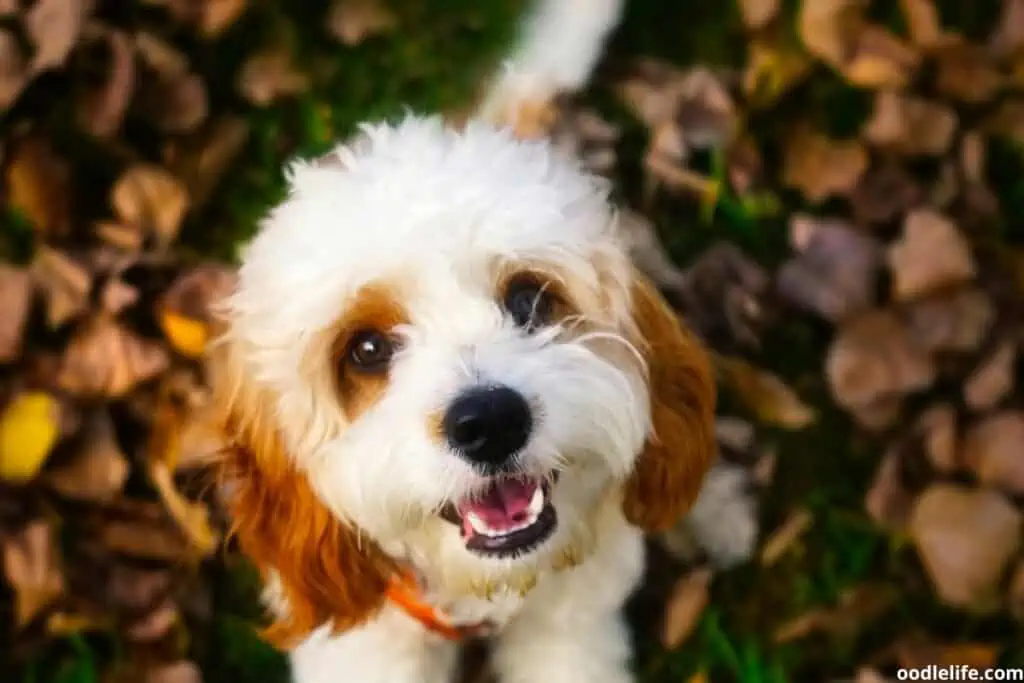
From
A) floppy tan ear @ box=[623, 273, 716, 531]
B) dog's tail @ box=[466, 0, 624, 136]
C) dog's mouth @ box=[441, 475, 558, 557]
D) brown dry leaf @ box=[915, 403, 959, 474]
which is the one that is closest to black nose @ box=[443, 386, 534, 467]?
dog's mouth @ box=[441, 475, 558, 557]

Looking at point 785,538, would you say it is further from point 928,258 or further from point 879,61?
point 879,61

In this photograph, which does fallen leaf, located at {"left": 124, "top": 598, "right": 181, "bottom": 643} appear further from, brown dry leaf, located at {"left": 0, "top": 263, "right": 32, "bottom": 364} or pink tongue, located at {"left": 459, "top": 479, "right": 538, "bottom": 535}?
pink tongue, located at {"left": 459, "top": 479, "right": 538, "bottom": 535}

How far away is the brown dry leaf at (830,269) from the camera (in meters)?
2.21

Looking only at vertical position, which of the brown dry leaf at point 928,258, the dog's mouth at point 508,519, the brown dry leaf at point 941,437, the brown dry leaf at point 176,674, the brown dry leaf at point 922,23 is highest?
the brown dry leaf at point 922,23

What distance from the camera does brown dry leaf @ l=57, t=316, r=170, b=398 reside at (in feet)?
7.03

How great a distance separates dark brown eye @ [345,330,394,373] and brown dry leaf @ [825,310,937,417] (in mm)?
990

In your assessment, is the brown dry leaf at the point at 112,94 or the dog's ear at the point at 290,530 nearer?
the dog's ear at the point at 290,530

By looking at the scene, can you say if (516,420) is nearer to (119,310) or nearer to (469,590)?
(469,590)

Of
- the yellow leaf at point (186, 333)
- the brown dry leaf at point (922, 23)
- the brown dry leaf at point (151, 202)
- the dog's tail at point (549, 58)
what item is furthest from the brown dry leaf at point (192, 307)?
the brown dry leaf at point (922, 23)

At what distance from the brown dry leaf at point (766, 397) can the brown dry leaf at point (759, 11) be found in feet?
2.40

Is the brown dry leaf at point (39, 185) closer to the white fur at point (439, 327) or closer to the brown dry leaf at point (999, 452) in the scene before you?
the white fur at point (439, 327)

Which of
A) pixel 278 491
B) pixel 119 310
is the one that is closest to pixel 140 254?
pixel 119 310

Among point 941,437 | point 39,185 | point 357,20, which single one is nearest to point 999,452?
point 941,437

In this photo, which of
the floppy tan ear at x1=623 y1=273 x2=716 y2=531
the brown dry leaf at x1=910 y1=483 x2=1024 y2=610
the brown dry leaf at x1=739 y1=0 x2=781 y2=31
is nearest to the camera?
the floppy tan ear at x1=623 y1=273 x2=716 y2=531
